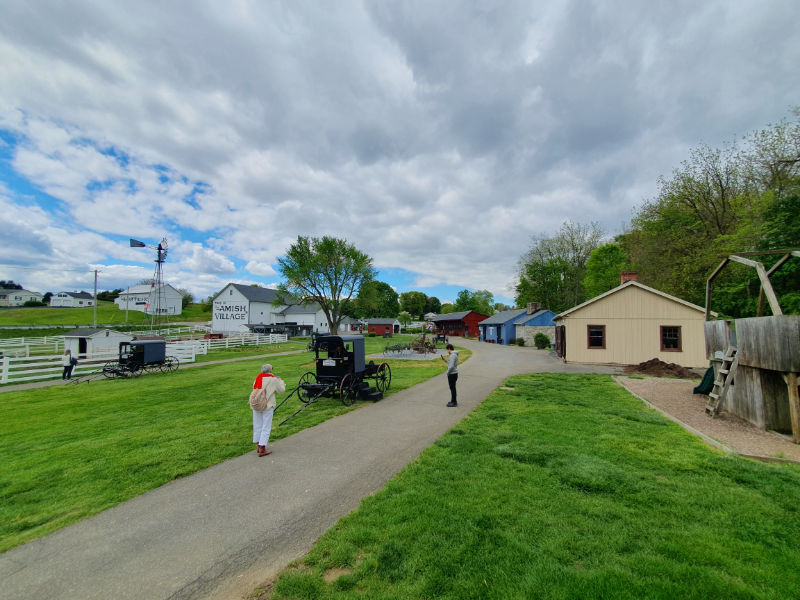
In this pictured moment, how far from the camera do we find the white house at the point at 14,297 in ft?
306

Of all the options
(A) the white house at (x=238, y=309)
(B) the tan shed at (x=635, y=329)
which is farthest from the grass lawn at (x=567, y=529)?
(A) the white house at (x=238, y=309)

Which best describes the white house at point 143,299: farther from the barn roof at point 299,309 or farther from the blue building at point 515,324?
the blue building at point 515,324

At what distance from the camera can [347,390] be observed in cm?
1012

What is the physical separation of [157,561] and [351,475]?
2.58 metres

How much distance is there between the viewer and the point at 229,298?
60.8 meters

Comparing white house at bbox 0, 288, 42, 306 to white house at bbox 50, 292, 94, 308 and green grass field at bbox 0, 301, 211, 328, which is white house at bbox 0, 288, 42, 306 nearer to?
white house at bbox 50, 292, 94, 308

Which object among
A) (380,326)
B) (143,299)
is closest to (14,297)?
(143,299)

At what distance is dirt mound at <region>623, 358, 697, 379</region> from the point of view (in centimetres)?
1622

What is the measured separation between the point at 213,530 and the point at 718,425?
10474 mm

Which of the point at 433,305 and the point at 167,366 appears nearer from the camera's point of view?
the point at 167,366

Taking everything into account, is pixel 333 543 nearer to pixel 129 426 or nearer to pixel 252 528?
pixel 252 528

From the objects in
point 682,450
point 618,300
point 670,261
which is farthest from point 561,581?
point 670,261

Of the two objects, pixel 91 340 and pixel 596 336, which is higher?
pixel 596 336

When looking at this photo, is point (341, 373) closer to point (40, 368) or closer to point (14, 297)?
point (40, 368)
